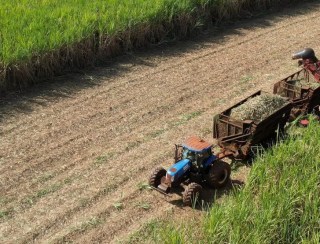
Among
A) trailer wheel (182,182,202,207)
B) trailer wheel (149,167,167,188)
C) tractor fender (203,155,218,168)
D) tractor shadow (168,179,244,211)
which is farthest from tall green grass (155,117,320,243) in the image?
trailer wheel (149,167,167,188)

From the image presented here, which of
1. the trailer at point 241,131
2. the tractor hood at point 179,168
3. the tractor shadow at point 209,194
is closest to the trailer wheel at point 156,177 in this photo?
the tractor hood at point 179,168

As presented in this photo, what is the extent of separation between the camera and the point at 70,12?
10.8m

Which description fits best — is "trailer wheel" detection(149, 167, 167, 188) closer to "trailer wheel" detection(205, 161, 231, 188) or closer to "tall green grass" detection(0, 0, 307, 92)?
"trailer wheel" detection(205, 161, 231, 188)

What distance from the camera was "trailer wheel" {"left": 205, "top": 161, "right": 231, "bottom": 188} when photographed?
6.52 meters

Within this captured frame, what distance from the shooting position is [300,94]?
795 cm

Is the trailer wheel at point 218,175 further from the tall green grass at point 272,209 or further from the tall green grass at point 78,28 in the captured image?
the tall green grass at point 78,28

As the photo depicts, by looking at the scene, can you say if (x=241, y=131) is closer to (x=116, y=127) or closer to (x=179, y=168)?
(x=179, y=168)

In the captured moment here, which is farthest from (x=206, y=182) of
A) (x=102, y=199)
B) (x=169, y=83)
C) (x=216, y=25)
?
(x=216, y=25)

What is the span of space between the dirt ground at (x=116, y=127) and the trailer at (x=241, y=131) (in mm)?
330

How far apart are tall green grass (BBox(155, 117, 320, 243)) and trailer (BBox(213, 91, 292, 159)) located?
0.49 meters

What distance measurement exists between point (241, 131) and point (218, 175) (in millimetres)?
795

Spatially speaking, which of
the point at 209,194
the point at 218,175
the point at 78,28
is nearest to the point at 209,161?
the point at 218,175

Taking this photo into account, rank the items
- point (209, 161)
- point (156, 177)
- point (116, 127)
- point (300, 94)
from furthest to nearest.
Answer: point (116, 127) → point (300, 94) → point (209, 161) → point (156, 177)

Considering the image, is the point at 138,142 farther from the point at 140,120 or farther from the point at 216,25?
the point at 216,25
